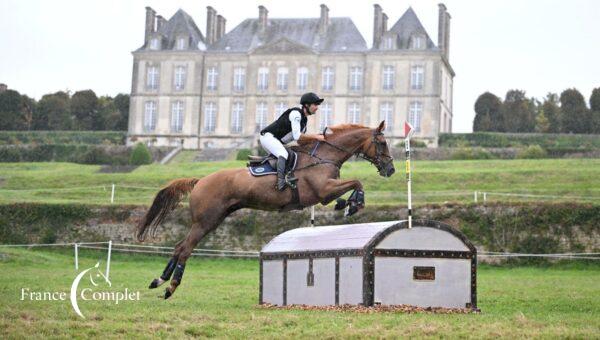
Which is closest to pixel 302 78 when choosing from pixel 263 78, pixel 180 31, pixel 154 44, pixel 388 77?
pixel 263 78

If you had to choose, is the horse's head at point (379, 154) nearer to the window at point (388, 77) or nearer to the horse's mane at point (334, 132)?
the horse's mane at point (334, 132)

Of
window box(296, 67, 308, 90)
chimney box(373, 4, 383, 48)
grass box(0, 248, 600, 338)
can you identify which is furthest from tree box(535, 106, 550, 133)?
grass box(0, 248, 600, 338)

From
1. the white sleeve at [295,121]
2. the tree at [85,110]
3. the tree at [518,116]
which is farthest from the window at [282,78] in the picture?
the white sleeve at [295,121]

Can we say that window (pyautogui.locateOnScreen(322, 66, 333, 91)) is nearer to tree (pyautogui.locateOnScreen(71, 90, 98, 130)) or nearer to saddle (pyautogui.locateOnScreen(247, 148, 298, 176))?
tree (pyautogui.locateOnScreen(71, 90, 98, 130))

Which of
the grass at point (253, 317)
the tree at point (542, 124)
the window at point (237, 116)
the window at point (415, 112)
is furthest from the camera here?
the tree at point (542, 124)

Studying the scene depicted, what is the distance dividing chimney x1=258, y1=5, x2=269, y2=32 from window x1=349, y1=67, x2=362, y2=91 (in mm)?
7687

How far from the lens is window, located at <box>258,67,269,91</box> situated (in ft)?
252

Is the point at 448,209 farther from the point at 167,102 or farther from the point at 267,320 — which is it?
the point at 167,102

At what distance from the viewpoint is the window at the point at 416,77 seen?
74.6m

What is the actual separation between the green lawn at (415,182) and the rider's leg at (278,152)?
70.5 feet

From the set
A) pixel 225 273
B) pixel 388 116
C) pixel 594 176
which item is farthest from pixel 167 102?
pixel 225 273

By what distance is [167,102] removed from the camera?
256 feet

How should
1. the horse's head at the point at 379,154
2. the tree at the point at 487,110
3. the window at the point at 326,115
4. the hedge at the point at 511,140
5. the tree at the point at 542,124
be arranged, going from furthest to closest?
the tree at the point at 487,110 < the tree at the point at 542,124 < the window at the point at 326,115 < the hedge at the point at 511,140 < the horse's head at the point at 379,154

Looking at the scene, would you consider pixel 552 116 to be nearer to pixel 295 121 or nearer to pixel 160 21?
pixel 160 21
